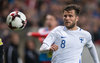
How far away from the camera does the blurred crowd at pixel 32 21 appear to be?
33.3 feet

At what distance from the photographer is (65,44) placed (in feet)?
20.1

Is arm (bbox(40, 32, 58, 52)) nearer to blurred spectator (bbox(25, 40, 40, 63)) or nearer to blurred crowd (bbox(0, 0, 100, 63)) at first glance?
blurred crowd (bbox(0, 0, 100, 63))

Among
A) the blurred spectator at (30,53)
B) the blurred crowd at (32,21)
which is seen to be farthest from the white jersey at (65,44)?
the blurred spectator at (30,53)

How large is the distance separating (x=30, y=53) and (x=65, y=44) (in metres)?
4.95

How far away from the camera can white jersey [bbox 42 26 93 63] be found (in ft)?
20.0

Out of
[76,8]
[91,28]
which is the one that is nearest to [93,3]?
[91,28]

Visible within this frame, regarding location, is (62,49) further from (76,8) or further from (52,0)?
(52,0)

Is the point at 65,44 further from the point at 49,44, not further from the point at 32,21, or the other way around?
the point at 32,21

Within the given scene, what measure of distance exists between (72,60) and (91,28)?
6.26m

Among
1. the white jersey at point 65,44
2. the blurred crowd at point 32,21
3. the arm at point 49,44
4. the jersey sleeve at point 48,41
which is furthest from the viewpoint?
the blurred crowd at point 32,21

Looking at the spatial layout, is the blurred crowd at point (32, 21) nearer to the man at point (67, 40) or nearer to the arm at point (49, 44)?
the man at point (67, 40)

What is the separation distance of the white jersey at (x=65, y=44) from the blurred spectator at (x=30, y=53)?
15.3ft

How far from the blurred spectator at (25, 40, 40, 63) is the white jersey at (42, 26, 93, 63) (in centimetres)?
467

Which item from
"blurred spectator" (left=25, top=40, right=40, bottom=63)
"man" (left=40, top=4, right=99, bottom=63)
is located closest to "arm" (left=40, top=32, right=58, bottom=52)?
"man" (left=40, top=4, right=99, bottom=63)
